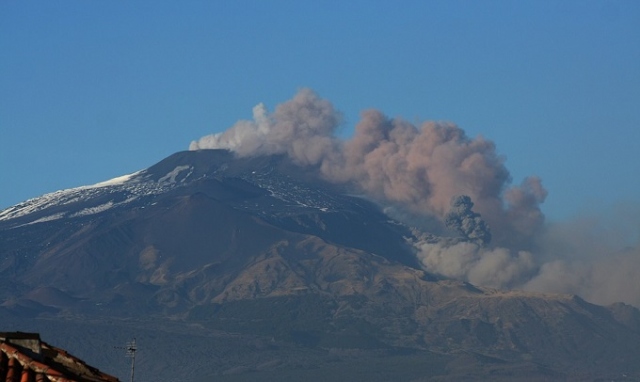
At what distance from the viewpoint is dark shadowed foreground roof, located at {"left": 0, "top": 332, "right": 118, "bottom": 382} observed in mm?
21562

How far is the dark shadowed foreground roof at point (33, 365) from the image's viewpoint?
2156 cm

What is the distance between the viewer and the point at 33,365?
854 inches

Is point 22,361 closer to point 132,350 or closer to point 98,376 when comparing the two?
point 98,376

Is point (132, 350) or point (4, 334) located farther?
point (132, 350)

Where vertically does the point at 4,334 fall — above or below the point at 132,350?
below

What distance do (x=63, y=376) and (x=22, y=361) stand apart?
60 centimetres

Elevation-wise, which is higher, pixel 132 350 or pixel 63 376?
pixel 132 350

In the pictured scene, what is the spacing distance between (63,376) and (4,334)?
1241 mm

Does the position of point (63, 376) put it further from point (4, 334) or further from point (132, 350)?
point (132, 350)

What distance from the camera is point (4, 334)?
22359 millimetres

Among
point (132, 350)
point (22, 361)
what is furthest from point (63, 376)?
point (132, 350)

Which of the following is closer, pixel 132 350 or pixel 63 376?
pixel 63 376

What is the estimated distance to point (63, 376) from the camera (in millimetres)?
21719

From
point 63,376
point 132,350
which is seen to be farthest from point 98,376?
point 132,350
